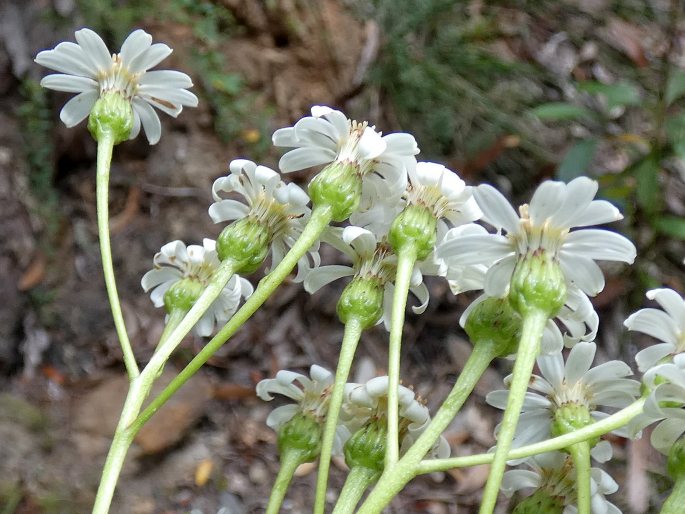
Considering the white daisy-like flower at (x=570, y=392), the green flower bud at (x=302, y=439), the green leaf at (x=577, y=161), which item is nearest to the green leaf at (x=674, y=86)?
the green leaf at (x=577, y=161)

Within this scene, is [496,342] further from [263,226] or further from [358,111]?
[358,111]

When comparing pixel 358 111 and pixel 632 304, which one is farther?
pixel 358 111

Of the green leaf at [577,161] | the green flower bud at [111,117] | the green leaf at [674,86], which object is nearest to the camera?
the green flower bud at [111,117]

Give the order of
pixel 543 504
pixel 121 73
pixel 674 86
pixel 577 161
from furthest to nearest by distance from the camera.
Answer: pixel 577 161
pixel 674 86
pixel 121 73
pixel 543 504

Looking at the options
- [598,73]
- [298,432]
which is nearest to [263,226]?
[298,432]

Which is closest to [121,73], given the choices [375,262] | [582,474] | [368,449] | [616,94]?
[375,262]

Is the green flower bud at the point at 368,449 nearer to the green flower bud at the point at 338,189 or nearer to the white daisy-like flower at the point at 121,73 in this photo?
the green flower bud at the point at 338,189

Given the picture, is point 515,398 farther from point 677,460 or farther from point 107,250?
point 107,250
